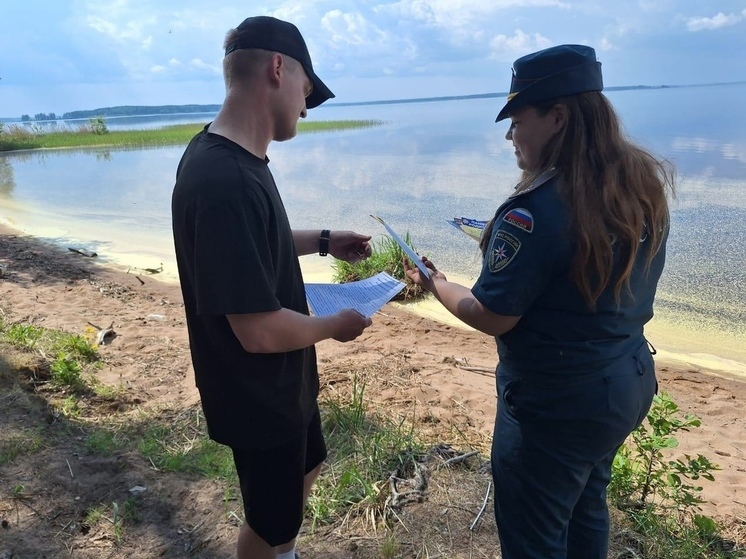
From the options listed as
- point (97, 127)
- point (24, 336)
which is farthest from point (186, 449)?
point (97, 127)

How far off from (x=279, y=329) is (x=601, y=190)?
3.09 ft

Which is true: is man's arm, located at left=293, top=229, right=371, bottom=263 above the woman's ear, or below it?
below

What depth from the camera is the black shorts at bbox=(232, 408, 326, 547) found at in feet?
5.98

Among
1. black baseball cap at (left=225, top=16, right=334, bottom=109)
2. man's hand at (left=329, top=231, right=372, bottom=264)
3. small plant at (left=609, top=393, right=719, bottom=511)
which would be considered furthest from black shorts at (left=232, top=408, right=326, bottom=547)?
small plant at (left=609, top=393, right=719, bottom=511)

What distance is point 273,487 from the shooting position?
1846 mm

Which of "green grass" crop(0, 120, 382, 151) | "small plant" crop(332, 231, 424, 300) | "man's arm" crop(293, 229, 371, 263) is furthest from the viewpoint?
"green grass" crop(0, 120, 382, 151)

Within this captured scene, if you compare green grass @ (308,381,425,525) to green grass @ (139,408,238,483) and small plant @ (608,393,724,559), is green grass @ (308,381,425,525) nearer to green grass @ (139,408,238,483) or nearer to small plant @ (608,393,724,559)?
green grass @ (139,408,238,483)

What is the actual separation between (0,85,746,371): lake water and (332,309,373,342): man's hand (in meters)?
0.98

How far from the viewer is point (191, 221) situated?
1571 millimetres

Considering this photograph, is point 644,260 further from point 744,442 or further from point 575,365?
point 744,442

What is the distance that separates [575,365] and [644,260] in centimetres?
35

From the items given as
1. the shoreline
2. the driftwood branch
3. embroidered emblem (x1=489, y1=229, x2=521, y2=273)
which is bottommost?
the shoreline

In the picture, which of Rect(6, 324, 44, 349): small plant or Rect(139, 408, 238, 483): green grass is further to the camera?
Rect(6, 324, 44, 349): small plant

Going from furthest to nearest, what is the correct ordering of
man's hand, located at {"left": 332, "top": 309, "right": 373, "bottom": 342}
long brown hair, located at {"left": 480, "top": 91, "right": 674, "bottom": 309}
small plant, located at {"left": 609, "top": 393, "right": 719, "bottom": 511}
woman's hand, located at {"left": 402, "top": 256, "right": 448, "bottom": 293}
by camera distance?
small plant, located at {"left": 609, "top": 393, "right": 719, "bottom": 511} < woman's hand, located at {"left": 402, "top": 256, "right": 448, "bottom": 293} < man's hand, located at {"left": 332, "top": 309, "right": 373, "bottom": 342} < long brown hair, located at {"left": 480, "top": 91, "right": 674, "bottom": 309}
